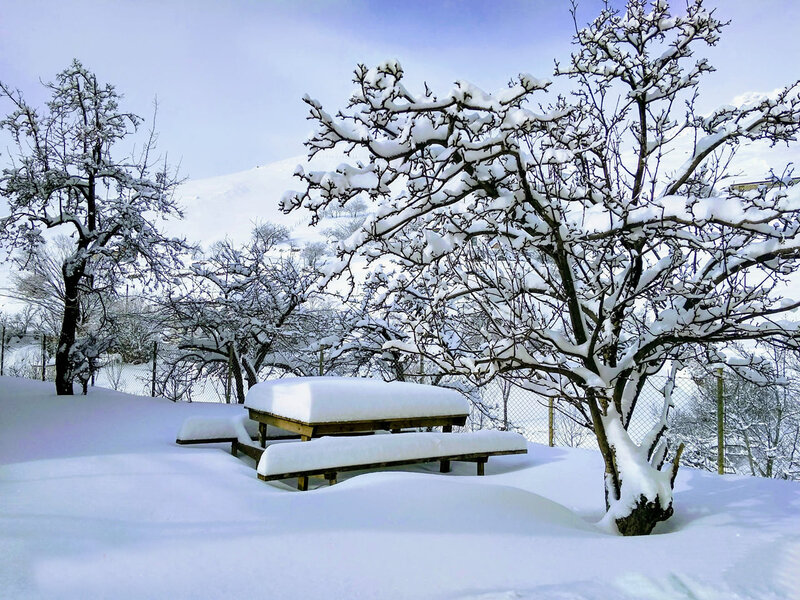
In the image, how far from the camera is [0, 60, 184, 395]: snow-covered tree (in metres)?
9.34

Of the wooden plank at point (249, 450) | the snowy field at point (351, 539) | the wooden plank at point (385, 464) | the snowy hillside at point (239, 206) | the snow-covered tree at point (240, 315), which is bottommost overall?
the wooden plank at point (249, 450)

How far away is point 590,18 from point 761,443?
11.7 m

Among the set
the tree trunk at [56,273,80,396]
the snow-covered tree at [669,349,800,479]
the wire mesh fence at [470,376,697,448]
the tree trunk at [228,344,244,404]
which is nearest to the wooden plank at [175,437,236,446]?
the tree trunk at [228,344,244,404]

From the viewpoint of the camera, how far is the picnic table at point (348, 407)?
5246mm

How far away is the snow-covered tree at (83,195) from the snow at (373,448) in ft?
22.5

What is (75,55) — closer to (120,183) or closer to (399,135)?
(120,183)

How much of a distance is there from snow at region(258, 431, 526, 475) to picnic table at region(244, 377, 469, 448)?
0.35m

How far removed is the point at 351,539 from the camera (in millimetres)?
2781

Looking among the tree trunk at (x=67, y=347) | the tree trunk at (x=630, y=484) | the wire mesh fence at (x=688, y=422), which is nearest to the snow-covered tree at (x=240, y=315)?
the wire mesh fence at (x=688, y=422)

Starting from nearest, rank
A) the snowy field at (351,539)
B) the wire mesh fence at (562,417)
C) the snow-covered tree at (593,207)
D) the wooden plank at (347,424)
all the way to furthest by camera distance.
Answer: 1. the snowy field at (351,539)
2. the snow-covered tree at (593,207)
3. the wooden plank at (347,424)
4. the wire mesh fence at (562,417)

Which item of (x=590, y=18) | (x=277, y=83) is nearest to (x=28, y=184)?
(x=277, y=83)

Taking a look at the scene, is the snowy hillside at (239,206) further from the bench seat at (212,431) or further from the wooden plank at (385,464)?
the wooden plank at (385,464)

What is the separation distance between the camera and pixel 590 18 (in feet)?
17.4

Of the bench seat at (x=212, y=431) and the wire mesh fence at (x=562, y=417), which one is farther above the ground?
the bench seat at (x=212, y=431)
